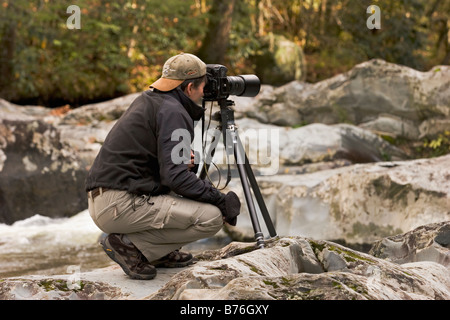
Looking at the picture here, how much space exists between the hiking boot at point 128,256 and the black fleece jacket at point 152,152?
0.95 feet

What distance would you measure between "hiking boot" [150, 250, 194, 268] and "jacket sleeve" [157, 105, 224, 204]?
603mm

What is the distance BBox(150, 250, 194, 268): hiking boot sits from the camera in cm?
357

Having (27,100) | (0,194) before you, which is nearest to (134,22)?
(27,100)

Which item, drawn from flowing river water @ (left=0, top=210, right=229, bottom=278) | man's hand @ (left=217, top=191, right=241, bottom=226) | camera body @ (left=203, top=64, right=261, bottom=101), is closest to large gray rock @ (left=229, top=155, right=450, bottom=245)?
flowing river water @ (left=0, top=210, right=229, bottom=278)

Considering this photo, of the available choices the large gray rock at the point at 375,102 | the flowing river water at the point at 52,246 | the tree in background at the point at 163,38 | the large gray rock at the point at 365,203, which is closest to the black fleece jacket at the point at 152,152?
the flowing river water at the point at 52,246

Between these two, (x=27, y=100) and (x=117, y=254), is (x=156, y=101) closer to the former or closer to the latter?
(x=117, y=254)

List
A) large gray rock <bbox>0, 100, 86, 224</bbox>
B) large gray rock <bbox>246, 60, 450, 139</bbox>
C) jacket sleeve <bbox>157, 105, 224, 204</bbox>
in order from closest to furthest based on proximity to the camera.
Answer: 1. jacket sleeve <bbox>157, 105, 224, 204</bbox>
2. large gray rock <bbox>0, 100, 86, 224</bbox>
3. large gray rock <bbox>246, 60, 450, 139</bbox>

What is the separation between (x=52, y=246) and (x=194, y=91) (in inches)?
158

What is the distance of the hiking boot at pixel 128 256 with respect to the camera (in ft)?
10.6

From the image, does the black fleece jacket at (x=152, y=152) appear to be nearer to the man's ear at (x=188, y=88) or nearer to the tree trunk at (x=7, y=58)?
the man's ear at (x=188, y=88)

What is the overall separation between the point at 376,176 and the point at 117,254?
11.6 ft

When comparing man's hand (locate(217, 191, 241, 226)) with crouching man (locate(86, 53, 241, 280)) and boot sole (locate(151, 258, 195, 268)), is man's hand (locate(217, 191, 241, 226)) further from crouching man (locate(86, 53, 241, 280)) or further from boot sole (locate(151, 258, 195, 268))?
boot sole (locate(151, 258, 195, 268))

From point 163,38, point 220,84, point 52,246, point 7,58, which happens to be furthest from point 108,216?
point 163,38

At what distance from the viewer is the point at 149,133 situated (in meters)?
3.10
